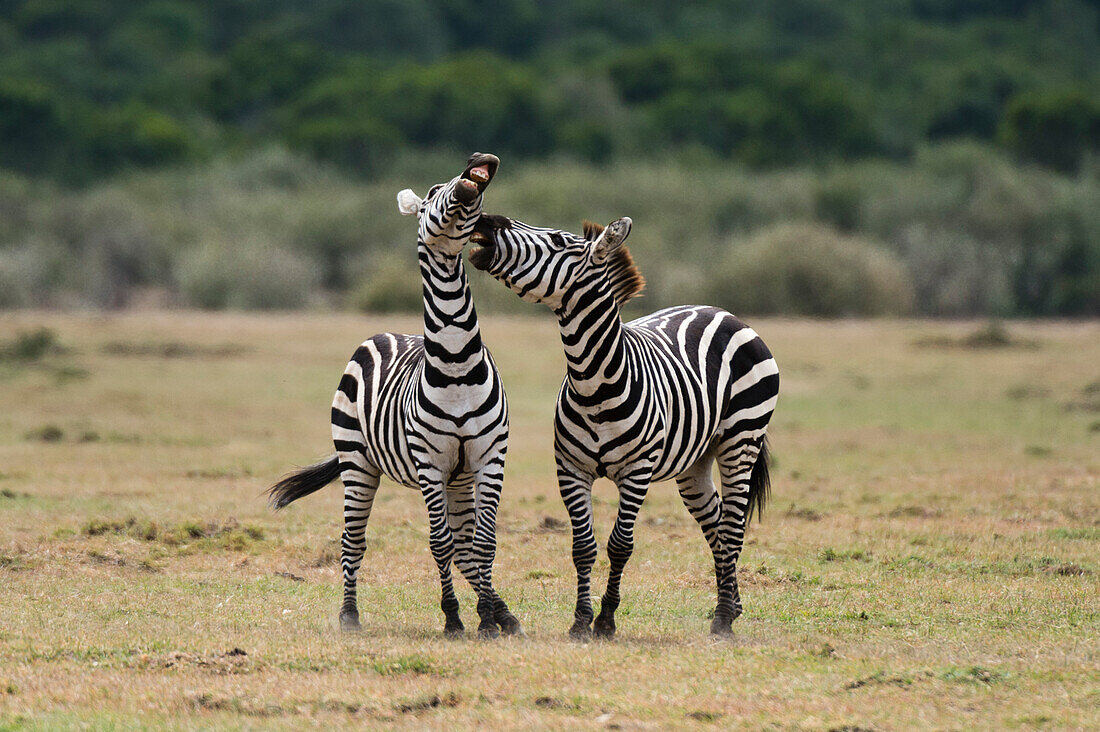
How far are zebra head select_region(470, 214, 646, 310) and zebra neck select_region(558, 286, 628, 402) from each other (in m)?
0.05

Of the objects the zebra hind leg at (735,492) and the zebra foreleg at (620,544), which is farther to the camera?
the zebra hind leg at (735,492)

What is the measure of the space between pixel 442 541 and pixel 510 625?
1.92 feet

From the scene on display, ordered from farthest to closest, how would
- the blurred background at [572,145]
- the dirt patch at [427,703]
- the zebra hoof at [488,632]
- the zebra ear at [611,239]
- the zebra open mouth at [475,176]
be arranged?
the blurred background at [572,145]
the zebra hoof at [488,632]
the zebra ear at [611,239]
the zebra open mouth at [475,176]
the dirt patch at [427,703]

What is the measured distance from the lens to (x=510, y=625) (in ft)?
23.2

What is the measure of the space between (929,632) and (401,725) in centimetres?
339

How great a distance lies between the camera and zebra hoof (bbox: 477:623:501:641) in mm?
6949

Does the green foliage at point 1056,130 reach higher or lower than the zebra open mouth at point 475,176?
higher

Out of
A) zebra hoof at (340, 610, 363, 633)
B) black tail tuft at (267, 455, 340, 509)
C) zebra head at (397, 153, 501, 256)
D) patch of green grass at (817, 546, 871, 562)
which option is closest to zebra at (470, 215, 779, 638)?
zebra head at (397, 153, 501, 256)

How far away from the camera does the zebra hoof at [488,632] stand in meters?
6.95

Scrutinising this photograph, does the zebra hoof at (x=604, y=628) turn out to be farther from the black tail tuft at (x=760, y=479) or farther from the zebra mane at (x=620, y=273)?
the zebra mane at (x=620, y=273)

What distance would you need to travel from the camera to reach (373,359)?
Answer: 25.7ft

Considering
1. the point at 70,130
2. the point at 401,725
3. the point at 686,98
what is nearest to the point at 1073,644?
the point at 401,725

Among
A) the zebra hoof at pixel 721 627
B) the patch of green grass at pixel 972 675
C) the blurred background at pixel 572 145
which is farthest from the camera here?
the blurred background at pixel 572 145

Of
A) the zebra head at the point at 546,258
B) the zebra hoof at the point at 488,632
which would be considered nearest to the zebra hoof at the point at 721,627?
the zebra hoof at the point at 488,632
